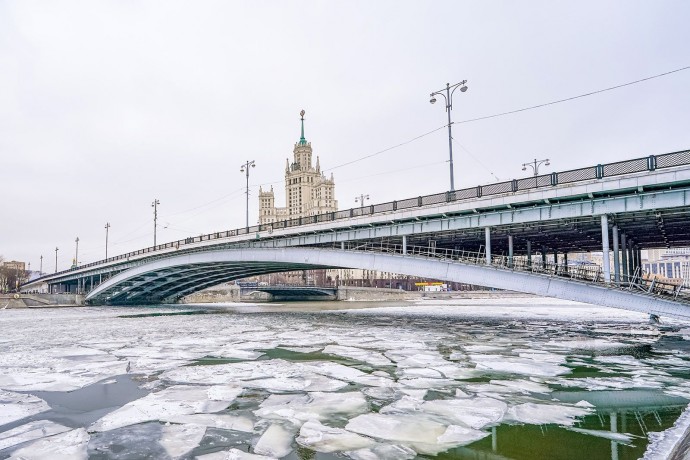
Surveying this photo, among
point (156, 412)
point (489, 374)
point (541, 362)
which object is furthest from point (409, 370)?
point (156, 412)

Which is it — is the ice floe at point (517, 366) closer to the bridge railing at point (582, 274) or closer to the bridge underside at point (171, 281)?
the bridge railing at point (582, 274)

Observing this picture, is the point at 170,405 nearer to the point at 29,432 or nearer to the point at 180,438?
the point at 180,438

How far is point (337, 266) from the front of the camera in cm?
3647

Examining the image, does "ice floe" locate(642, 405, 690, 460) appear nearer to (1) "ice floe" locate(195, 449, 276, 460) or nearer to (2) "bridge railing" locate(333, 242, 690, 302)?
(1) "ice floe" locate(195, 449, 276, 460)

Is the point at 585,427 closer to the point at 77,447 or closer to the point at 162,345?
the point at 77,447

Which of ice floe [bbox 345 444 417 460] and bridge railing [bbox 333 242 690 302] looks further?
bridge railing [bbox 333 242 690 302]

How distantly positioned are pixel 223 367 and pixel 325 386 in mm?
4177

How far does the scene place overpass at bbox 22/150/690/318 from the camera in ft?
65.5

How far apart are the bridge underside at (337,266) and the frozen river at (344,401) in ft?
7.84

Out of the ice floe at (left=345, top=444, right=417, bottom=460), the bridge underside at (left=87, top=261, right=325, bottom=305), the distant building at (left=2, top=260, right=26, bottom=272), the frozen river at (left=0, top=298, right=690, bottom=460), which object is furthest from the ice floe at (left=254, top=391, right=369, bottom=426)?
the distant building at (left=2, top=260, right=26, bottom=272)

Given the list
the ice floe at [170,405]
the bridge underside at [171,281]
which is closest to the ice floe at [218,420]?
the ice floe at [170,405]

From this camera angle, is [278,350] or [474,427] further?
[278,350]

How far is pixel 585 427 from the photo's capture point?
26.0ft

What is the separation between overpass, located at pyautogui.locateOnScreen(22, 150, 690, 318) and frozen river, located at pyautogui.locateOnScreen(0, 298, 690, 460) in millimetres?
4104
